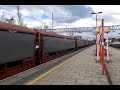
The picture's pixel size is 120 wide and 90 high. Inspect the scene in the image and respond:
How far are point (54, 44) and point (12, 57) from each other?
9582 mm

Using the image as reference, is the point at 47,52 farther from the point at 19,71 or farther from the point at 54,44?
the point at 19,71

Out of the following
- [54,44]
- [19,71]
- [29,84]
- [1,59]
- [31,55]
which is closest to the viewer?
[29,84]

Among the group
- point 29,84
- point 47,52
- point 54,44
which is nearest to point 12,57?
point 29,84

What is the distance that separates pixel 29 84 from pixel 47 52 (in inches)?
340

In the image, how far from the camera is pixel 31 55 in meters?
13.7

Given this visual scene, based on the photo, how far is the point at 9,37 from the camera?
405 inches

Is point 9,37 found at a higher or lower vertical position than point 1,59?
higher
